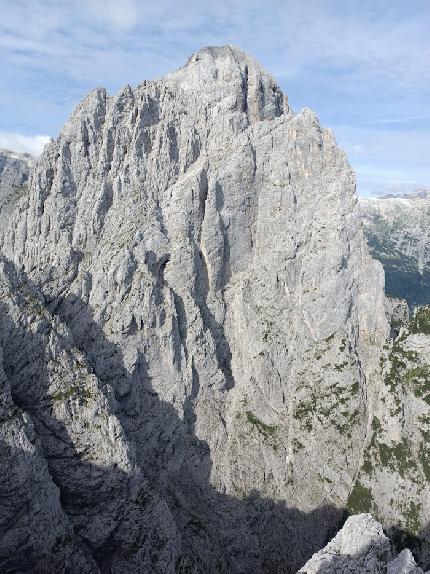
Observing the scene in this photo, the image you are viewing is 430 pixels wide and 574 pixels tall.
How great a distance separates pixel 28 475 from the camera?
68.0 m

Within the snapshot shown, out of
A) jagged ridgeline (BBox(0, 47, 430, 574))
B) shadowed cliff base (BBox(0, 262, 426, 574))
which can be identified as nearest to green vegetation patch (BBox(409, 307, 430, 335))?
jagged ridgeline (BBox(0, 47, 430, 574))

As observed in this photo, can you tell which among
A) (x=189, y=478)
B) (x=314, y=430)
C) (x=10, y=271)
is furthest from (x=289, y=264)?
(x=10, y=271)

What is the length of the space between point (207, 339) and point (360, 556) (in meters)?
56.3

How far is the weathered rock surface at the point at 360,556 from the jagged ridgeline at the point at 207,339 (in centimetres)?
3184

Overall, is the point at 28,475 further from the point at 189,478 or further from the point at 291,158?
the point at 291,158

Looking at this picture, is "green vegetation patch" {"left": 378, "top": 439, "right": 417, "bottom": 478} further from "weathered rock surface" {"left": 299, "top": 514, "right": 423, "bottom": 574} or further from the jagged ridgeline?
"weathered rock surface" {"left": 299, "top": 514, "right": 423, "bottom": 574}

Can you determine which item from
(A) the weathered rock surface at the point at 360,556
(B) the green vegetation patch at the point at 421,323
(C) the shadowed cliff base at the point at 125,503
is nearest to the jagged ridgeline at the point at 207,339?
(C) the shadowed cliff base at the point at 125,503

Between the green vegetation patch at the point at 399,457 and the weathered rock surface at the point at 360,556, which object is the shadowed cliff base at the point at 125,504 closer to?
the green vegetation patch at the point at 399,457

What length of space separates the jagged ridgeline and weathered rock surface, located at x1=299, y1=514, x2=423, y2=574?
31.8 meters

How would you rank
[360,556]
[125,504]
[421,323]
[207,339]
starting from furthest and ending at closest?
[207,339]
[421,323]
[125,504]
[360,556]

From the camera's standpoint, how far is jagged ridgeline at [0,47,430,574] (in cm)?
8100

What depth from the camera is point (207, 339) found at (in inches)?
4114

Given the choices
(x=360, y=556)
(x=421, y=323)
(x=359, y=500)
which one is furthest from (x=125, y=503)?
(x=421, y=323)

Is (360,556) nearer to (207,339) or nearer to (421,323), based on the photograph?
(207,339)
